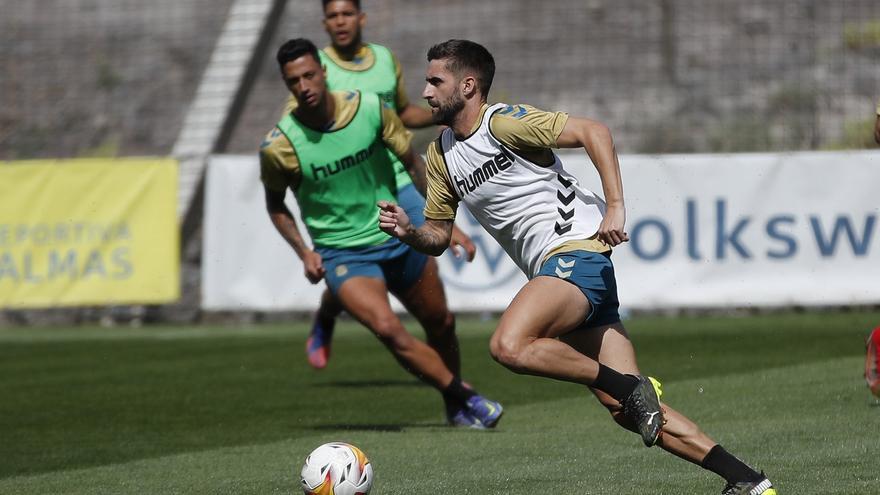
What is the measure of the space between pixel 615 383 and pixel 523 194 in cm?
107

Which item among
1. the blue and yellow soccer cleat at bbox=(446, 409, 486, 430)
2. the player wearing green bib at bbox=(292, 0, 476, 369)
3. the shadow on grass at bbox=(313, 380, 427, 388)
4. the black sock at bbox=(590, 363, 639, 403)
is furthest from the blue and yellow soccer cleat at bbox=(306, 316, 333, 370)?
the black sock at bbox=(590, 363, 639, 403)

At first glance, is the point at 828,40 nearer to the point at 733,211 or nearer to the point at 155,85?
the point at 733,211

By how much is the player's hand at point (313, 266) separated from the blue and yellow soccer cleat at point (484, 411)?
123 centimetres

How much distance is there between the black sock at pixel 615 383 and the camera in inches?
227

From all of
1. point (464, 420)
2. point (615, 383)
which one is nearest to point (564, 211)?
point (615, 383)

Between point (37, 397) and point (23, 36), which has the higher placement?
point (37, 397)

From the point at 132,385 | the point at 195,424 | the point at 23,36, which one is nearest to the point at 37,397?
the point at 132,385

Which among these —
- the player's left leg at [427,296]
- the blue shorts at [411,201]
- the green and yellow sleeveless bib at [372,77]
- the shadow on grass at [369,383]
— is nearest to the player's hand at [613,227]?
the player's left leg at [427,296]

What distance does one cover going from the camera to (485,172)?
21.3 ft

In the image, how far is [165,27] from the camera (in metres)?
26.8

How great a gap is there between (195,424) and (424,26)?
57.7ft

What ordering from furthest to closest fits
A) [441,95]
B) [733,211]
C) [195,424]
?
[733,211] → [195,424] → [441,95]

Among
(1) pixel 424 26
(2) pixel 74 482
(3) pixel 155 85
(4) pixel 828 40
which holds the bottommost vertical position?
(3) pixel 155 85

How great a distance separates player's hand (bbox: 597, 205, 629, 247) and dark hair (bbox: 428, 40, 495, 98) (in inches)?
37.0
